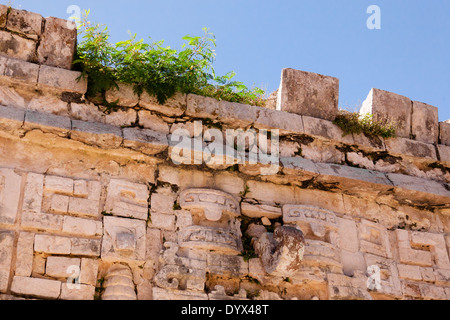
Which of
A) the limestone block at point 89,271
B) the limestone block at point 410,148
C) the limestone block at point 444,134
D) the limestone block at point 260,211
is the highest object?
the limestone block at point 444,134

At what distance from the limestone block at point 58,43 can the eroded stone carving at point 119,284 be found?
1.95 metres

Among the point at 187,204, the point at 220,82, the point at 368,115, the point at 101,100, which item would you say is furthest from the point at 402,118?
the point at 101,100

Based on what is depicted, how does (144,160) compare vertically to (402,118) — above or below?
below

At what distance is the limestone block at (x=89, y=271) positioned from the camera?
17.3 feet

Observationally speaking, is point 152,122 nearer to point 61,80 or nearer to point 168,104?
point 168,104

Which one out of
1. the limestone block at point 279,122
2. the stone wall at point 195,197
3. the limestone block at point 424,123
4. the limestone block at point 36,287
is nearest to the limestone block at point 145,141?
the stone wall at point 195,197

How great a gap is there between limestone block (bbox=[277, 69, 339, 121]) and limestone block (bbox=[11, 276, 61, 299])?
9.79 ft

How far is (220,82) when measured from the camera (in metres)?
6.61

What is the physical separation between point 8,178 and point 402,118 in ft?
13.9

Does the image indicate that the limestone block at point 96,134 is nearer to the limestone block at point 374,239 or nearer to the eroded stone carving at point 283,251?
the eroded stone carving at point 283,251

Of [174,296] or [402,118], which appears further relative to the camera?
[402,118]

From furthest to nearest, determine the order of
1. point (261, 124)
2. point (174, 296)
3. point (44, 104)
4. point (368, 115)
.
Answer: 1. point (368, 115)
2. point (261, 124)
3. point (44, 104)
4. point (174, 296)

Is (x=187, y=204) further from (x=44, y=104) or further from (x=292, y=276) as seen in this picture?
(x=44, y=104)

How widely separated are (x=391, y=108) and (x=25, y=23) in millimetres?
3935
